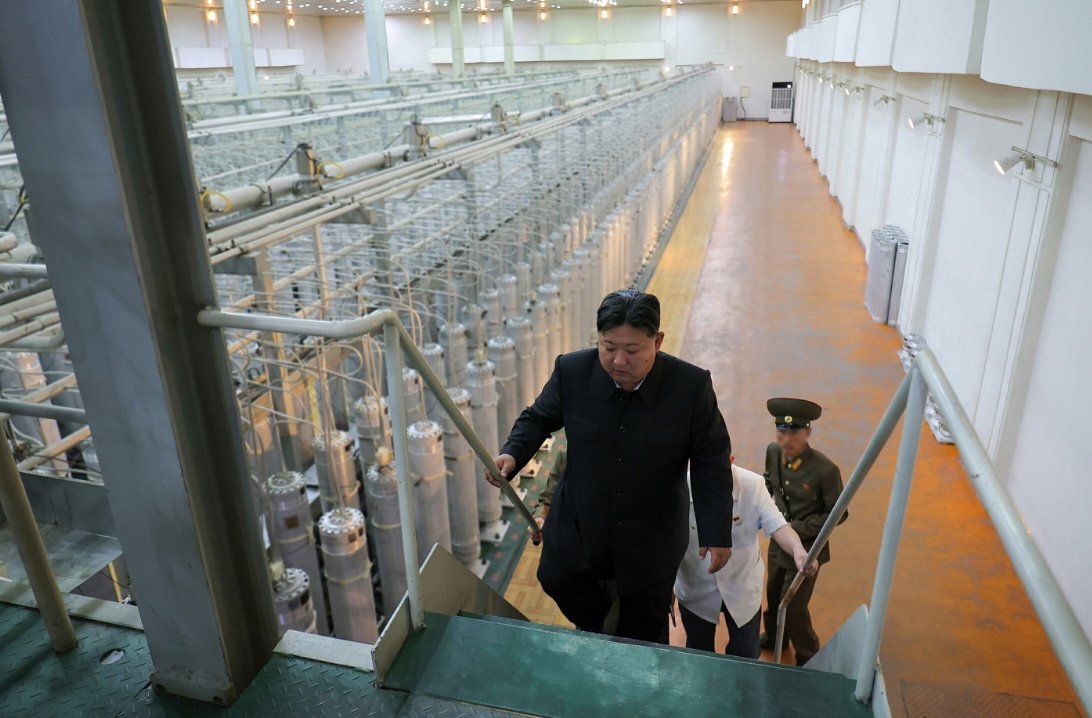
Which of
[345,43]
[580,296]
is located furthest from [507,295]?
[345,43]

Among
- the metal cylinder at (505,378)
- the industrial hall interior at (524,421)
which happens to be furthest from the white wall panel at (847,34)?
the metal cylinder at (505,378)

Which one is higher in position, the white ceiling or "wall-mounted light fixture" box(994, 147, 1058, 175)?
the white ceiling

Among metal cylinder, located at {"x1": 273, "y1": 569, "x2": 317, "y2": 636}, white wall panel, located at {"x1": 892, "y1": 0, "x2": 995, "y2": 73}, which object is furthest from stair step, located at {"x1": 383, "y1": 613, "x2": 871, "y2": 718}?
white wall panel, located at {"x1": 892, "y1": 0, "x2": 995, "y2": 73}

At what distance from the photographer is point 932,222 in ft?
25.0

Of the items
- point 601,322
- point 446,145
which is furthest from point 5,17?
point 446,145

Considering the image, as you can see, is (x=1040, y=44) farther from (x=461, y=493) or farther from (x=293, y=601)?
(x=293, y=601)

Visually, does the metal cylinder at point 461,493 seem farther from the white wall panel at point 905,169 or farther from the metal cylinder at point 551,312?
the white wall panel at point 905,169

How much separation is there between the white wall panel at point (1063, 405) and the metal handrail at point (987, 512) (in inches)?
115

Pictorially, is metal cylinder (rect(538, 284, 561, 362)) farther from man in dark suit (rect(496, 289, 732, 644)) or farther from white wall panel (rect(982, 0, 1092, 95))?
man in dark suit (rect(496, 289, 732, 644))

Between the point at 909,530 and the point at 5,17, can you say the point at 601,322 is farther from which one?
the point at 909,530

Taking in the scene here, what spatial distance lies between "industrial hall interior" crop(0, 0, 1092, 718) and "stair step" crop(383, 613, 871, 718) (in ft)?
0.03

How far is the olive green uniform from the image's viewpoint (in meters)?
3.50

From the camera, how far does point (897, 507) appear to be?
1504mm

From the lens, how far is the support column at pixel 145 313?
137 centimetres
